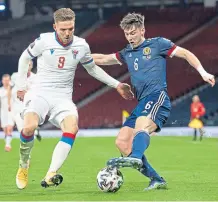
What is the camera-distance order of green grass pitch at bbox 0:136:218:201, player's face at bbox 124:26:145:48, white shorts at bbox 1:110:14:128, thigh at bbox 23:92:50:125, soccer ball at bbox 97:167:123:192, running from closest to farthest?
green grass pitch at bbox 0:136:218:201 → soccer ball at bbox 97:167:123:192 → player's face at bbox 124:26:145:48 → thigh at bbox 23:92:50:125 → white shorts at bbox 1:110:14:128

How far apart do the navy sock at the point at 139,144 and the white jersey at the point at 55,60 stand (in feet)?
3.70

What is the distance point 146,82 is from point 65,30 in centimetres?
109

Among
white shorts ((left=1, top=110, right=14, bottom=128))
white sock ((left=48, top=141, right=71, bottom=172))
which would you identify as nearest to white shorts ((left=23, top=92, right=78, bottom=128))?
white sock ((left=48, top=141, right=71, bottom=172))

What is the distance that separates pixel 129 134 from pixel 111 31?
1003 inches

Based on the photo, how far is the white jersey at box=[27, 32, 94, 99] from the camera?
878cm

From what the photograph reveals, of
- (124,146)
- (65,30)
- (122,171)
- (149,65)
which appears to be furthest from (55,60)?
(122,171)

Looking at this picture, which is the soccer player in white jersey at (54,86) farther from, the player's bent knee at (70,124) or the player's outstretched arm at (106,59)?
the player's outstretched arm at (106,59)

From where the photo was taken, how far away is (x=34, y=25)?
3378 cm

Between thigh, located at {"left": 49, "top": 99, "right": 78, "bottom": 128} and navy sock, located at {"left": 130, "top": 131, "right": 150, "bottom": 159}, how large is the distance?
2.84ft

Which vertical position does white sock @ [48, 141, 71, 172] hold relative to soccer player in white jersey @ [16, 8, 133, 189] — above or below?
below

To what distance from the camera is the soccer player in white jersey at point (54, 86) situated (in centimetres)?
867

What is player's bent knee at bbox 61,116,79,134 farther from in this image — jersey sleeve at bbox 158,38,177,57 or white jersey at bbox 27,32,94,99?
jersey sleeve at bbox 158,38,177,57

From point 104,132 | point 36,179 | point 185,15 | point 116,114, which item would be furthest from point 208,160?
point 185,15

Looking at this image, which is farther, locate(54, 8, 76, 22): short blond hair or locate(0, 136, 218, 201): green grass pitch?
locate(54, 8, 76, 22): short blond hair
